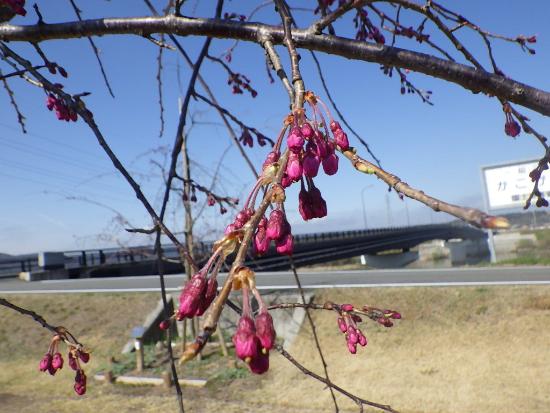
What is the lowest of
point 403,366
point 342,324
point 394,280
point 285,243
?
point 403,366

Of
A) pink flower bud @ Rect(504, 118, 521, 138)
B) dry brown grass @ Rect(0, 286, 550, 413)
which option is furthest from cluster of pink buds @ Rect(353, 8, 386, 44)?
dry brown grass @ Rect(0, 286, 550, 413)

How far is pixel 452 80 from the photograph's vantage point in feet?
3.26

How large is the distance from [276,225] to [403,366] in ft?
22.3

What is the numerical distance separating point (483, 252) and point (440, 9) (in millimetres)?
36720

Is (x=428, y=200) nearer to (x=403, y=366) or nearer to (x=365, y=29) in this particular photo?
(x=365, y=29)

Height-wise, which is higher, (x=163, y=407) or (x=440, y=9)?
(x=440, y=9)

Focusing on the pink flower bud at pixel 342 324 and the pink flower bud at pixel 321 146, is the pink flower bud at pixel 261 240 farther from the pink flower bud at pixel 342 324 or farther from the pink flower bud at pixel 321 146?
the pink flower bud at pixel 342 324

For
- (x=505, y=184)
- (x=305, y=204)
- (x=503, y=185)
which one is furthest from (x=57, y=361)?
(x=505, y=184)

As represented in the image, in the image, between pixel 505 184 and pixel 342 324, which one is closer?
pixel 342 324

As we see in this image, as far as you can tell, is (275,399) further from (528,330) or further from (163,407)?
(528,330)

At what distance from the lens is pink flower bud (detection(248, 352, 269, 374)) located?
0.52 meters

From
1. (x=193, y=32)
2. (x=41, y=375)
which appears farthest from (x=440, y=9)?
(x=41, y=375)

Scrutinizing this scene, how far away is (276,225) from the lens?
0.62m

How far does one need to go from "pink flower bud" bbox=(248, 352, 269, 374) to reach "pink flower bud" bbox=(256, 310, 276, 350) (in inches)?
0.6
